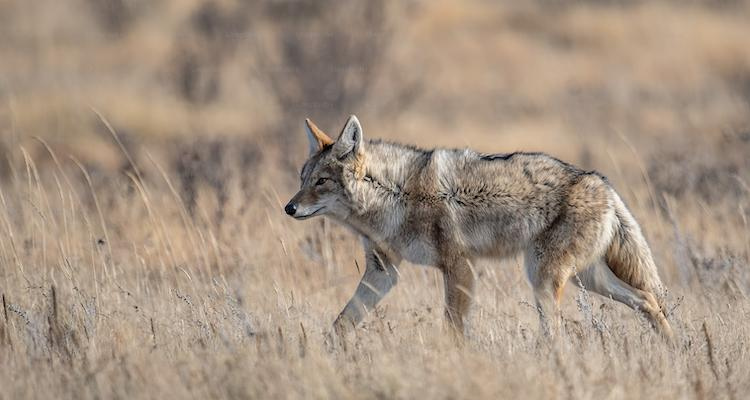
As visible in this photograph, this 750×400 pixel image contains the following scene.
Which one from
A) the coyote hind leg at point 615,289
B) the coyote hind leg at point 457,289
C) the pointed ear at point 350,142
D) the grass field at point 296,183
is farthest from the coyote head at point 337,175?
the coyote hind leg at point 615,289

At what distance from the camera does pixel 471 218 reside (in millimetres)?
7457

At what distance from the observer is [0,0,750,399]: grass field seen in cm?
585

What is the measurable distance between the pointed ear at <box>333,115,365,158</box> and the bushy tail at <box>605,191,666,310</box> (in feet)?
5.64

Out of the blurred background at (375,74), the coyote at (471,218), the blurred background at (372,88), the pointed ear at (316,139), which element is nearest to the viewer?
the coyote at (471,218)

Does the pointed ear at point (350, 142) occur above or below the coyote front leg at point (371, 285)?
above

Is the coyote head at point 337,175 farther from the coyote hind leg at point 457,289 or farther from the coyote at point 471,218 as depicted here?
the coyote hind leg at point 457,289

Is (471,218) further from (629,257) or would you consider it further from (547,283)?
(629,257)

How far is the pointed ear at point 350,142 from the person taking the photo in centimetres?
750

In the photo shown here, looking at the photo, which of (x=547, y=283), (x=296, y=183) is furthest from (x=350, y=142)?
(x=296, y=183)

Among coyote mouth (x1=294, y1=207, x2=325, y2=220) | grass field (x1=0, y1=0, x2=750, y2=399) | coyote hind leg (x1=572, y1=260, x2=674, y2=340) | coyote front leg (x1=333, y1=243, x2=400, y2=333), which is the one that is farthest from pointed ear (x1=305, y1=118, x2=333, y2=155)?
coyote hind leg (x1=572, y1=260, x2=674, y2=340)

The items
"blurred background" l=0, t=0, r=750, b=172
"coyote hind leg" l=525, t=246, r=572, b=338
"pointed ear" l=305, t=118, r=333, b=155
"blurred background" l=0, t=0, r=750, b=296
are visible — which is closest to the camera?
"coyote hind leg" l=525, t=246, r=572, b=338

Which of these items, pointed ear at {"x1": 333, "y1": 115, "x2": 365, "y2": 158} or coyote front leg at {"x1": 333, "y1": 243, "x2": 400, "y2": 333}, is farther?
pointed ear at {"x1": 333, "y1": 115, "x2": 365, "y2": 158}

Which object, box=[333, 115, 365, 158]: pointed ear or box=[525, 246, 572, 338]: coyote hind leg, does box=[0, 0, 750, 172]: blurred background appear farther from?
A: box=[525, 246, 572, 338]: coyote hind leg

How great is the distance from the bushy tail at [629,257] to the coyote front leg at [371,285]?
143 centimetres
